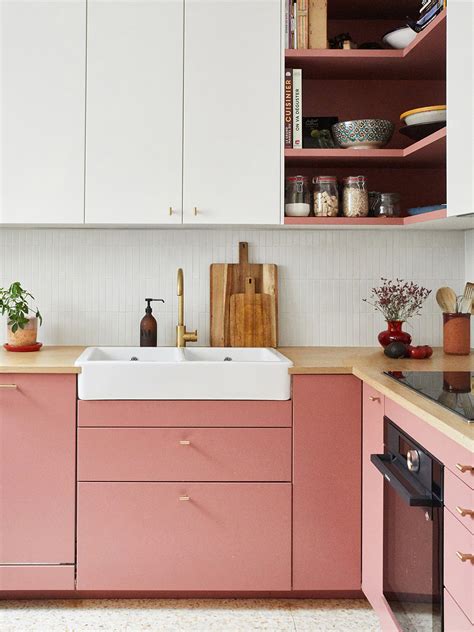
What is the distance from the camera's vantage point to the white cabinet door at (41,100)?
2.65 meters

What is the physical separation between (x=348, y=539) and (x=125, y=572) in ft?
2.61

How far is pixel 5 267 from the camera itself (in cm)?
302

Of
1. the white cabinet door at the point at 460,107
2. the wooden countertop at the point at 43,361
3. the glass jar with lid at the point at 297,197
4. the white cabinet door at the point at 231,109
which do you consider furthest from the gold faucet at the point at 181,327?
the white cabinet door at the point at 460,107

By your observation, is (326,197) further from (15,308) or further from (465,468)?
(465,468)

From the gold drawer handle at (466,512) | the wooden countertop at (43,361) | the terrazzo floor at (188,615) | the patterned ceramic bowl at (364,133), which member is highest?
the patterned ceramic bowl at (364,133)

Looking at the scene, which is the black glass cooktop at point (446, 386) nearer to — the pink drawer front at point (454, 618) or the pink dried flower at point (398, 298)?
the pink drawer front at point (454, 618)

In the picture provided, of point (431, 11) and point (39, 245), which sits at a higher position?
point (431, 11)

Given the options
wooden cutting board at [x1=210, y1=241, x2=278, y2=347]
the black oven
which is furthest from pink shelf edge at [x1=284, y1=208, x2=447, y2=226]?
the black oven

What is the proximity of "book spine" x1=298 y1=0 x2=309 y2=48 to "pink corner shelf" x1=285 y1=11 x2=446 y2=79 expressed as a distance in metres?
0.06

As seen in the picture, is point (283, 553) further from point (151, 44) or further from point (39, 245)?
point (151, 44)

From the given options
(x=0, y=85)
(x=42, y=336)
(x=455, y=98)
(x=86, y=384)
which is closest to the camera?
(x=455, y=98)

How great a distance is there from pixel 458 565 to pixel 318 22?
2140 millimetres

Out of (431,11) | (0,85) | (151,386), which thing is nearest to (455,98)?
(431,11)

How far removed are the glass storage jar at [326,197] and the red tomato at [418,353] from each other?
0.63 meters
